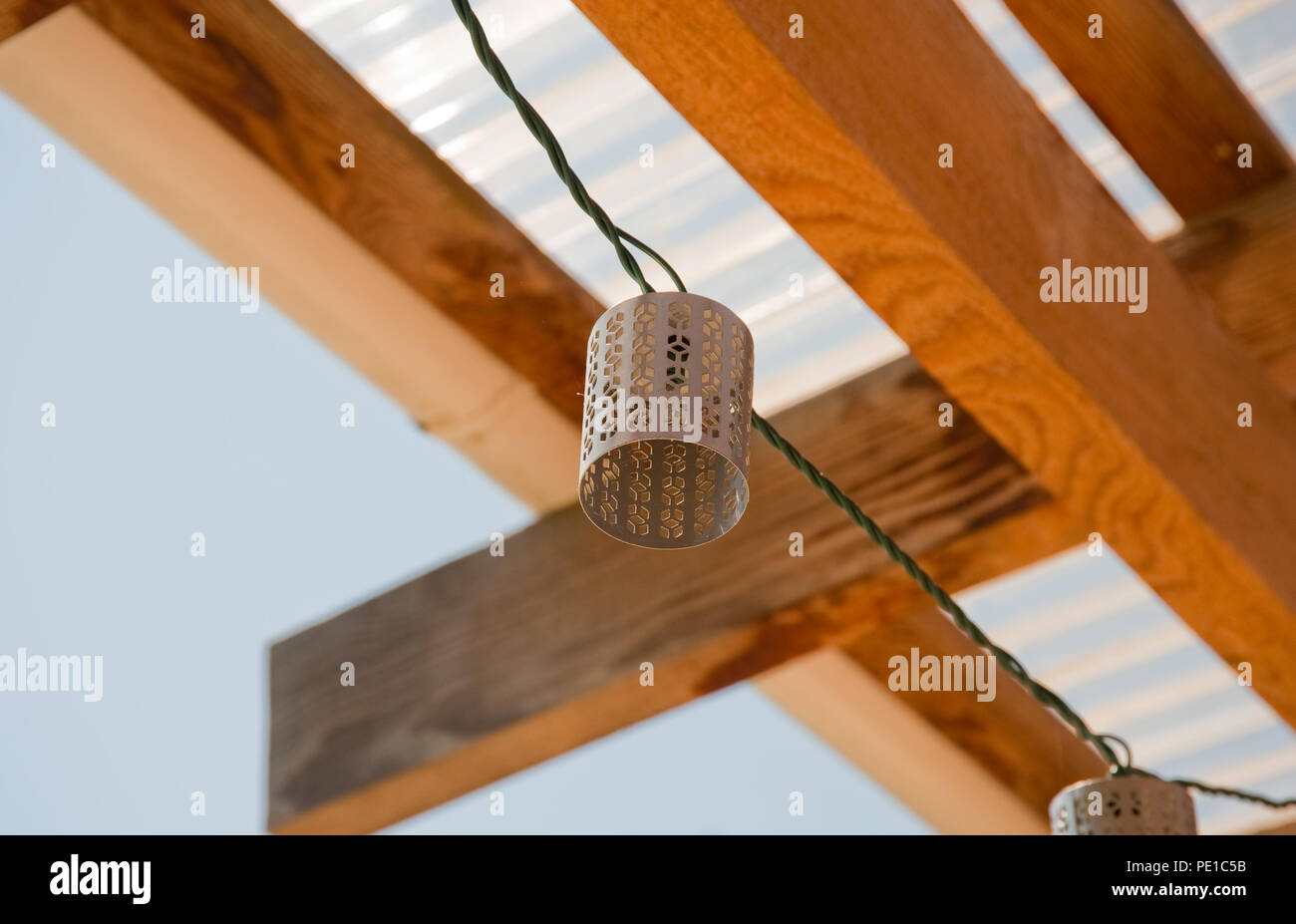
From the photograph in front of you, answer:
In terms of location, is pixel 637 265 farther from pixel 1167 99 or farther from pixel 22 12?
pixel 1167 99

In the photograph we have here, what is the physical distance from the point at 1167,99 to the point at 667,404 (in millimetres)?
1082

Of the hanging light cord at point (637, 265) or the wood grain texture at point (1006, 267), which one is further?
the wood grain texture at point (1006, 267)

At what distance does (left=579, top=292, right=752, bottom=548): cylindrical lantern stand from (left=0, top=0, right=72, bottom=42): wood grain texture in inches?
30.5

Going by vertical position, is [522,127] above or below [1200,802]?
above

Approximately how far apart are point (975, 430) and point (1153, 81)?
1.55ft

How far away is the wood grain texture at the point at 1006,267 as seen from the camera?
1343mm

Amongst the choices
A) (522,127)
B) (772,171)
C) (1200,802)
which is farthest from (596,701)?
(1200,802)

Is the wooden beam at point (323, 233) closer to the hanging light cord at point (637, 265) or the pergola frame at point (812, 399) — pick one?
the pergola frame at point (812, 399)

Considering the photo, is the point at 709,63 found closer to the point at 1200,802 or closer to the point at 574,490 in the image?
the point at 574,490

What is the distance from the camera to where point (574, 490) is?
2117 mm

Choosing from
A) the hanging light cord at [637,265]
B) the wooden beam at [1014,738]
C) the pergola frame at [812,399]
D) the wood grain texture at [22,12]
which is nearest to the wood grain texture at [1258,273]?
the pergola frame at [812,399]

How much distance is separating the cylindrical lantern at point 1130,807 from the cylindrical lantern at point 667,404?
68 centimetres

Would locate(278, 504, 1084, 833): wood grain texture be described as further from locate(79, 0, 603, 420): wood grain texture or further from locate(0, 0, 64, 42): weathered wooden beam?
locate(0, 0, 64, 42): weathered wooden beam
